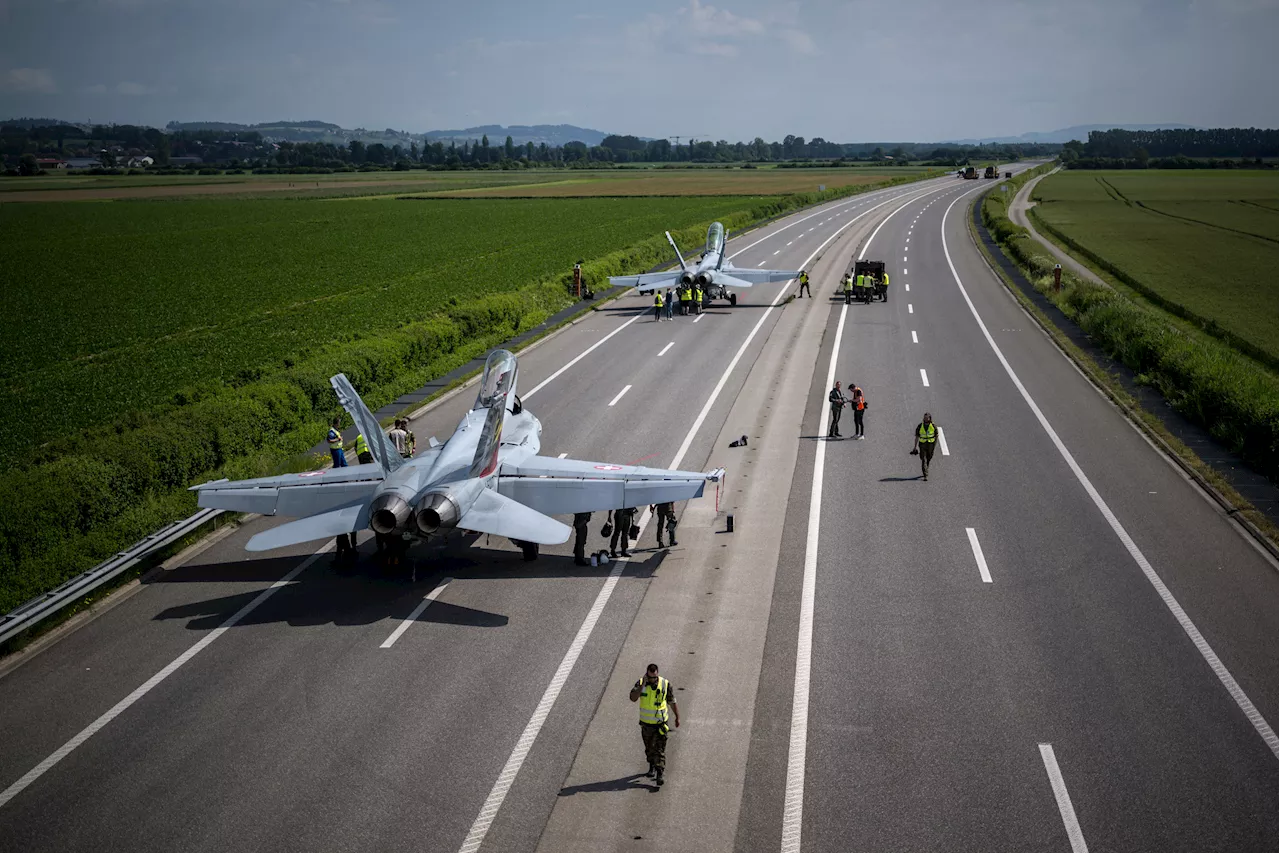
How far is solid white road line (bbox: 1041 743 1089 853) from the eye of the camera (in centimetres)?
1265

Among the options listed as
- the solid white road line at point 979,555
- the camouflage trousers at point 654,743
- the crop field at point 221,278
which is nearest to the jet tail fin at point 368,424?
the camouflage trousers at point 654,743

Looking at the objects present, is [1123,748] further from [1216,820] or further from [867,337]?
[867,337]

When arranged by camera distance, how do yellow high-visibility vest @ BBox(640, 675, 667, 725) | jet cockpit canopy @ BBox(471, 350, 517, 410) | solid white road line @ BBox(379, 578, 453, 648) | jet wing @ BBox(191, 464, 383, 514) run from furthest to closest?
jet cockpit canopy @ BBox(471, 350, 517, 410)
jet wing @ BBox(191, 464, 383, 514)
solid white road line @ BBox(379, 578, 453, 648)
yellow high-visibility vest @ BBox(640, 675, 667, 725)

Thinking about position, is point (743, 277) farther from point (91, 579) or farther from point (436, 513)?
point (91, 579)

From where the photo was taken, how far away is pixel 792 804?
13508 millimetres

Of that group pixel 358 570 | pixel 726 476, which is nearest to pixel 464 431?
pixel 358 570

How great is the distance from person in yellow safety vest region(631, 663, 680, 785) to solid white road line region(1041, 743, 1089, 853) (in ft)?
18.2

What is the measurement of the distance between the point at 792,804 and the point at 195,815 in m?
8.41

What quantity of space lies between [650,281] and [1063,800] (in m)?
44.8

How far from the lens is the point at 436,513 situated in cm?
1852

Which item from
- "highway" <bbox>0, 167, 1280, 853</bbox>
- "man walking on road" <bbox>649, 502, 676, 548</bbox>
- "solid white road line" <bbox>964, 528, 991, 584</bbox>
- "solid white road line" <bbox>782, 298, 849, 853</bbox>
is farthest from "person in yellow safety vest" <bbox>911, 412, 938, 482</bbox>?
"man walking on road" <bbox>649, 502, 676, 548</bbox>

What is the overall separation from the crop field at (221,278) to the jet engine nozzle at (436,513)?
17.4 meters

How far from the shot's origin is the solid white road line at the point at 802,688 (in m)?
13.2

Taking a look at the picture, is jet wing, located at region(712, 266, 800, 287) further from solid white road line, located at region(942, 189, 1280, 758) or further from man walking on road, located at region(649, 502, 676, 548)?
man walking on road, located at region(649, 502, 676, 548)
